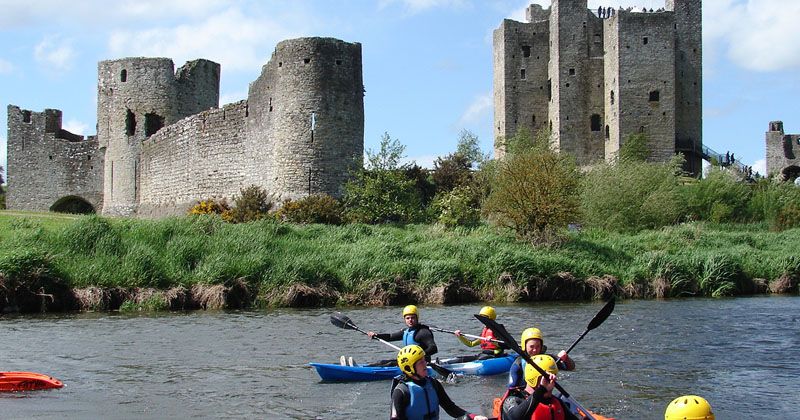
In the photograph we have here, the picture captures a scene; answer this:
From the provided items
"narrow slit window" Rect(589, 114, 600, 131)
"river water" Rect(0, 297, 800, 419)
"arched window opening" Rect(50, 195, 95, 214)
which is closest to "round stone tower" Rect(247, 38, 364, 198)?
"river water" Rect(0, 297, 800, 419)

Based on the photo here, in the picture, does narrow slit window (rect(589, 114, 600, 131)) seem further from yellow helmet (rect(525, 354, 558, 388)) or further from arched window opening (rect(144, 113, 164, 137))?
yellow helmet (rect(525, 354, 558, 388))

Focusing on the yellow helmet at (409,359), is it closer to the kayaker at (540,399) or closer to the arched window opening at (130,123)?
the kayaker at (540,399)

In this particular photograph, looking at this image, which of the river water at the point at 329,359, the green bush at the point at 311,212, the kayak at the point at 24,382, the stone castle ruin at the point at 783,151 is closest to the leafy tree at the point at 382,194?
the green bush at the point at 311,212

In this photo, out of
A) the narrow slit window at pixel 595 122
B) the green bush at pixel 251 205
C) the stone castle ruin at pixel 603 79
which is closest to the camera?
the green bush at pixel 251 205

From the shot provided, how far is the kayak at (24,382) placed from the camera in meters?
13.3

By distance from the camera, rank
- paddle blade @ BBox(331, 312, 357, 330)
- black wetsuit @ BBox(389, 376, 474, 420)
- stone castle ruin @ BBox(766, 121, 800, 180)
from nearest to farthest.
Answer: black wetsuit @ BBox(389, 376, 474, 420), paddle blade @ BBox(331, 312, 357, 330), stone castle ruin @ BBox(766, 121, 800, 180)

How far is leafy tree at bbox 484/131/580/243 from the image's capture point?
2864cm

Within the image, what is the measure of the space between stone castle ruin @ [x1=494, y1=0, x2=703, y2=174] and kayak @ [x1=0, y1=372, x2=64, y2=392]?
41.2 m

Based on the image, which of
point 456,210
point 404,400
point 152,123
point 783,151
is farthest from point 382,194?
point 783,151

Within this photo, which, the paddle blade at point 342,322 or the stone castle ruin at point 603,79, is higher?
the stone castle ruin at point 603,79

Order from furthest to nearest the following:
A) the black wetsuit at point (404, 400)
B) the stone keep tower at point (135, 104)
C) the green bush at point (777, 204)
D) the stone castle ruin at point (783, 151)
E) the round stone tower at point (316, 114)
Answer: the stone castle ruin at point (783, 151), the stone keep tower at point (135, 104), the green bush at point (777, 204), the round stone tower at point (316, 114), the black wetsuit at point (404, 400)

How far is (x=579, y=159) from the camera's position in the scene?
54.4m

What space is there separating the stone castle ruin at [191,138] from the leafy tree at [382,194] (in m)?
0.69

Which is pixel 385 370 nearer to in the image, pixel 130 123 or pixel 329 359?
pixel 329 359
